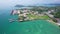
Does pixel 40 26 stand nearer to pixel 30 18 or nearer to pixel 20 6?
pixel 30 18

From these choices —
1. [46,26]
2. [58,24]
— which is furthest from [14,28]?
[58,24]

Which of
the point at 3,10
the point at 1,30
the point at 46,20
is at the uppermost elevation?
the point at 3,10

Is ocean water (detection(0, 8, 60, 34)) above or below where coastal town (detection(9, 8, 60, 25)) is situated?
below

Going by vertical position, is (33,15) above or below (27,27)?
above

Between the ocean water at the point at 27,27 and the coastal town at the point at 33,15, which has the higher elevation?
the coastal town at the point at 33,15

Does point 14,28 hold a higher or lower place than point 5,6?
lower
